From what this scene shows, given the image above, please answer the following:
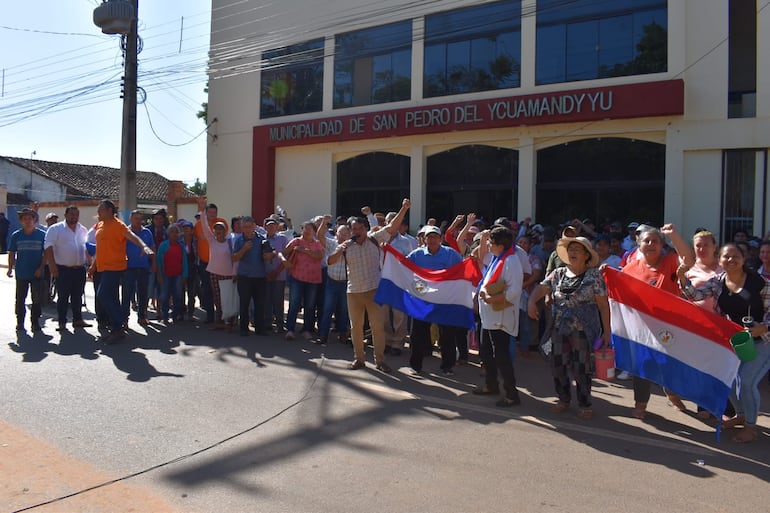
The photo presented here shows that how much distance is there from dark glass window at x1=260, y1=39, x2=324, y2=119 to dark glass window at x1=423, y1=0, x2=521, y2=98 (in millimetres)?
4145

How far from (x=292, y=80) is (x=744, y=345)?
1829 cm

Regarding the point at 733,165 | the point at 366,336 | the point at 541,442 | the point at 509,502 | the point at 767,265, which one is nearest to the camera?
the point at 509,502

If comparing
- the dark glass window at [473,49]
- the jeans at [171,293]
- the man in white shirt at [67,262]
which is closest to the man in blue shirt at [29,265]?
the man in white shirt at [67,262]

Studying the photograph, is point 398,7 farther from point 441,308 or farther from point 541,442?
point 541,442

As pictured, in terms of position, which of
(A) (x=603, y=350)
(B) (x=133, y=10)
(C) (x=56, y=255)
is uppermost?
(B) (x=133, y=10)

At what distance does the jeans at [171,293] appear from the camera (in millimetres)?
11633

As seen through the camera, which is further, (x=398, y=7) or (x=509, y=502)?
(x=398, y=7)

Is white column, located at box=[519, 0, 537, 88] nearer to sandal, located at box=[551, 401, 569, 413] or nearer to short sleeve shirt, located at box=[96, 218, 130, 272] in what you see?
short sleeve shirt, located at box=[96, 218, 130, 272]

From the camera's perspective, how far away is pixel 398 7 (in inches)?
742

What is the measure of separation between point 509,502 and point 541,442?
134 cm

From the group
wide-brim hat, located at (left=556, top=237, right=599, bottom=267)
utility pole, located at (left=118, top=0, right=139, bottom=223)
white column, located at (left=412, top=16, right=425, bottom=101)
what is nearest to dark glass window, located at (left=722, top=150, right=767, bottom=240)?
white column, located at (left=412, top=16, right=425, bottom=101)

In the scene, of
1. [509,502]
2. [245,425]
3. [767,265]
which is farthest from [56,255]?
[767,265]

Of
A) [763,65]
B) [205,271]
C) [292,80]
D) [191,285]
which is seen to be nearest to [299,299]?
[205,271]

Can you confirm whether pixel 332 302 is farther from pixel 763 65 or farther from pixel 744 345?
pixel 763 65
